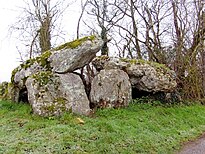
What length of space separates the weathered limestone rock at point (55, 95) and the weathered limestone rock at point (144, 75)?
1.77m

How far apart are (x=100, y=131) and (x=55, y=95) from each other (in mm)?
1898

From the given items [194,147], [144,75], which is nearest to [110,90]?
[144,75]

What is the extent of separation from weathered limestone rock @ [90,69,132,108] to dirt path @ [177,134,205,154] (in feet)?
8.32

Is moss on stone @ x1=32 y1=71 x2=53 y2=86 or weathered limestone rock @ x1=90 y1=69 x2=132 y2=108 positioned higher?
moss on stone @ x1=32 y1=71 x2=53 y2=86

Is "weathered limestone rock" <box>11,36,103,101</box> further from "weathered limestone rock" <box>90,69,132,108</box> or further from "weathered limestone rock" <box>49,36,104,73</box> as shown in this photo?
"weathered limestone rock" <box>90,69,132,108</box>

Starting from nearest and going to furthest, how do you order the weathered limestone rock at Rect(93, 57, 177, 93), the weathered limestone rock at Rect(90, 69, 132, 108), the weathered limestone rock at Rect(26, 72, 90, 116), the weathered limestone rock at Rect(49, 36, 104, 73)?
the weathered limestone rock at Rect(26, 72, 90, 116) < the weathered limestone rock at Rect(49, 36, 104, 73) < the weathered limestone rock at Rect(90, 69, 132, 108) < the weathered limestone rock at Rect(93, 57, 177, 93)

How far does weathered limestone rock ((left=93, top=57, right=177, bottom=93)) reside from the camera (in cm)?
984

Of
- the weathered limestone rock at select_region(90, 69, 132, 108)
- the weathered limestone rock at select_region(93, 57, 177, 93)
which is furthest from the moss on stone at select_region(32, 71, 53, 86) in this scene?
the weathered limestone rock at select_region(93, 57, 177, 93)

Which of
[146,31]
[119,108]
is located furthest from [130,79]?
[146,31]

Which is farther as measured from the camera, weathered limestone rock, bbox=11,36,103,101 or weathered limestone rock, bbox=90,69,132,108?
weathered limestone rock, bbox=90,69,132,108

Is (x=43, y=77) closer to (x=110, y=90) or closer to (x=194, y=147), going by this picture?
(x=110, y=90)

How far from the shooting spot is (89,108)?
8.47 meters

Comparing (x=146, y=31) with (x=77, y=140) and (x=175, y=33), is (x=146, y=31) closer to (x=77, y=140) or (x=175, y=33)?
(x=175, y=33)

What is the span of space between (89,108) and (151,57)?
6.35 meters
